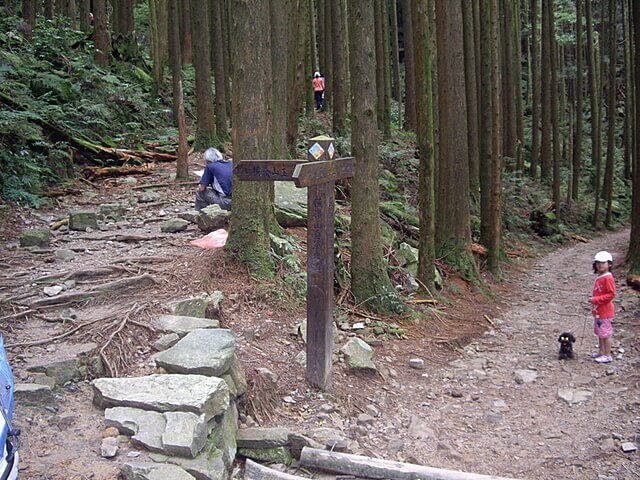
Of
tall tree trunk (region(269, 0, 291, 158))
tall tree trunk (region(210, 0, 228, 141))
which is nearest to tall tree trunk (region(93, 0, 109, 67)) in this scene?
tall tree trunk (region(210, 0, 228, 141))

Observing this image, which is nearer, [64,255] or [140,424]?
[140,424]

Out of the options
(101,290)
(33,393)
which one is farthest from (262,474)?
(101,290)

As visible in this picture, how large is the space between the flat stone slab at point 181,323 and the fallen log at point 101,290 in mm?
736

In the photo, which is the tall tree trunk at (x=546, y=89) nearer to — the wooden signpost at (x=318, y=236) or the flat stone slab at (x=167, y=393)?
the wooden signpost at (x=318, y=236)

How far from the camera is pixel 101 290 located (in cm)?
671

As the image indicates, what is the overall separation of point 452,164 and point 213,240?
5.30 metres

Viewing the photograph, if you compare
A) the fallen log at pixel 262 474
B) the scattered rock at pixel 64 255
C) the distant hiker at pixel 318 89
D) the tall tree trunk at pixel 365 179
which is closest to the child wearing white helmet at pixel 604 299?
the tall tree trunk at pixel 365 179

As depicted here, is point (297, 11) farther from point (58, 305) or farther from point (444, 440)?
point (444, 440)

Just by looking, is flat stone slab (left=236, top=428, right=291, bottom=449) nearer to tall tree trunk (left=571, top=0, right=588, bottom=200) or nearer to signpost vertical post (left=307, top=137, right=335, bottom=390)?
signpost vertical post (left=307, top=137, right=335, bottom=390)

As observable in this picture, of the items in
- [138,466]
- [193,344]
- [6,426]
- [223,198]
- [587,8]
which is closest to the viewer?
[6,426]

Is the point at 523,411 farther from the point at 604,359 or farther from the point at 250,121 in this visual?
the point at 250,121

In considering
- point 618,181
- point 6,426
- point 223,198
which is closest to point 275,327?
point 223,198

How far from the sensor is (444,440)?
20.0ft

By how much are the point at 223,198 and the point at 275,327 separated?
2.94 m
